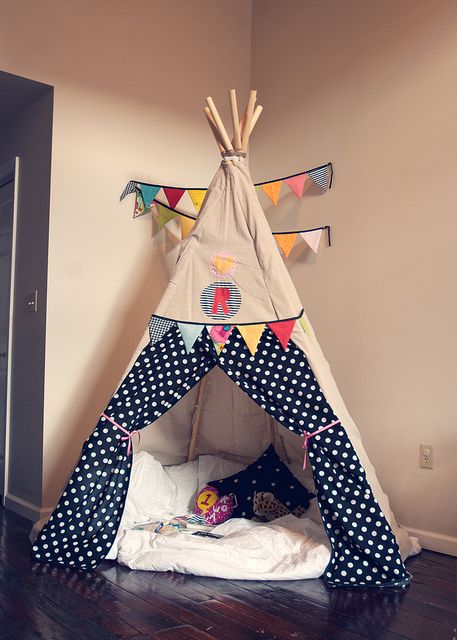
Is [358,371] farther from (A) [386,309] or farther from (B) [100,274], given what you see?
(B) [100,274]

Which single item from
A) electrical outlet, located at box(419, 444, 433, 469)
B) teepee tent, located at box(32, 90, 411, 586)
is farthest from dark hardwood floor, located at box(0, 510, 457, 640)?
electrical outlet, located at box(419, 444, 433, 469)

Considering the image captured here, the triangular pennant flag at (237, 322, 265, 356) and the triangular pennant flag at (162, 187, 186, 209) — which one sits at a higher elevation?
the triangular pennant flag at (162, 187, 186, 209)

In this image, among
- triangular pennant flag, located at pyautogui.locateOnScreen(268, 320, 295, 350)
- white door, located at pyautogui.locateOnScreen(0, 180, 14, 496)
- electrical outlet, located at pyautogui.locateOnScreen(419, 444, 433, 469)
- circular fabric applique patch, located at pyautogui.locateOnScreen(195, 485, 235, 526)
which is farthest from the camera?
white door, located at pyautogui.locateOnScreen(0, 180, 14, 496)

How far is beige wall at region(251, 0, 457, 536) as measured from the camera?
2732 millimetres

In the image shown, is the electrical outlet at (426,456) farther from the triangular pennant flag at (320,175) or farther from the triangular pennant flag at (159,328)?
the triangular pennant flag at (320,175)

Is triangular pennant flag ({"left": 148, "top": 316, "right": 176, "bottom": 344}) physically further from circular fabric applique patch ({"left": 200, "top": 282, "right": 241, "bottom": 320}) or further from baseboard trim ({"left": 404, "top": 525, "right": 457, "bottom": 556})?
baseboard trim ({"left": 404, "top": 525, "right": 457, "bottom": 556})

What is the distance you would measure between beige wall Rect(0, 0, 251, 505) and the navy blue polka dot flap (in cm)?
76

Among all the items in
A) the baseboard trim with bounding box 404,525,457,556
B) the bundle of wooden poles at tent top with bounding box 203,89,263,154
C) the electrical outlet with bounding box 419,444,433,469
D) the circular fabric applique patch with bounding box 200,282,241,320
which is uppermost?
the bundle of wooden poles at tent top with bounding box 203,89,263,154

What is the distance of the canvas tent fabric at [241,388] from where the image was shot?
2324 millimetres

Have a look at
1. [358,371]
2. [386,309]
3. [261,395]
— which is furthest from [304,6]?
[261,395]

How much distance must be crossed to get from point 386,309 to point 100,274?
1.40 metres

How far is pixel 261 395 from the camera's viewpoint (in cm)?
250

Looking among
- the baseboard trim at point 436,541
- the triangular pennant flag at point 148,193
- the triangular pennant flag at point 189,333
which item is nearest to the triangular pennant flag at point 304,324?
the triangular pennant flag at point 189,333

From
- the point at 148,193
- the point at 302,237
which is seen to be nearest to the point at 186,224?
the point at 148,193
